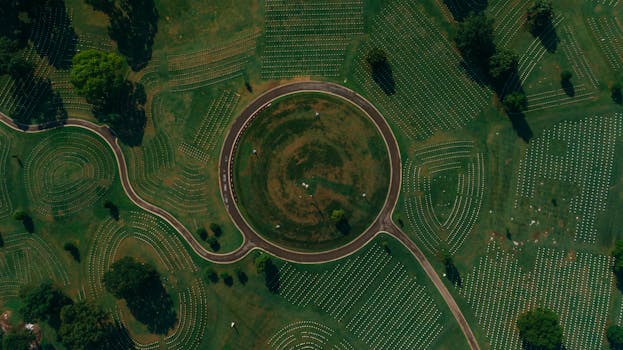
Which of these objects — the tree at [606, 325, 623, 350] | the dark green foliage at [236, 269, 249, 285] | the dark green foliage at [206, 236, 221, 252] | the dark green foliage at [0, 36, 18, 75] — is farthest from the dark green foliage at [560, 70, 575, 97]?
the dark green foliage at [0, 36, 18, 75]

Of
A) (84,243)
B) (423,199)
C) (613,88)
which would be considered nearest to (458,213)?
(423,199)

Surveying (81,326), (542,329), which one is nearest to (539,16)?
(542,329)

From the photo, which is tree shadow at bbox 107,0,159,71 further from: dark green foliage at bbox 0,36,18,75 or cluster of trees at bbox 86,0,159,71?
dark green foliage at bbox 0,36,18,75

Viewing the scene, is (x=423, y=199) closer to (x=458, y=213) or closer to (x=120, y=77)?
(x=458, y=213)

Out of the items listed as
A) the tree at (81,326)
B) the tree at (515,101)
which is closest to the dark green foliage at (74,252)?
the tree at (81,326)

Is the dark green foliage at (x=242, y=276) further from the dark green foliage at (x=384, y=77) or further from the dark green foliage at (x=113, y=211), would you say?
the dark green foliage at (x=384, y=77)
